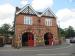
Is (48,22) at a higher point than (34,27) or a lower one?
higher

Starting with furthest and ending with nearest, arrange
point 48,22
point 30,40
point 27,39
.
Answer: point 48,22
point 27,39
point 30,40

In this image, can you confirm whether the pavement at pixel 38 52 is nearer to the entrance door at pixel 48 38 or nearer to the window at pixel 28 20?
the window at pixel 28 20

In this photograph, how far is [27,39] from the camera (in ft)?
174

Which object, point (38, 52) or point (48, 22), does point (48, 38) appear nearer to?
point (48, 22)

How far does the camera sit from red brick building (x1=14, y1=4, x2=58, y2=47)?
5053 centimetres

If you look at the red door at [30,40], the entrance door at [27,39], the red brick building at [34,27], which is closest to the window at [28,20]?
the red brick building at [34,27]

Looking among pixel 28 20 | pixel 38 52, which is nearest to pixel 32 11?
pixel 28 20

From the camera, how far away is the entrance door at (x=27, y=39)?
5053 cm

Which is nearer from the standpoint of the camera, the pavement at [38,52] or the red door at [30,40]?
the pavement at [38,52]

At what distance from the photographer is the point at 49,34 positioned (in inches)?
2148

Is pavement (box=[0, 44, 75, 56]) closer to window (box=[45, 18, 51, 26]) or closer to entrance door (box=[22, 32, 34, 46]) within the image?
entrance door (box=[22, 32, 34, 46])

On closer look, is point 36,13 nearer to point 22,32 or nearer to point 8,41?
point 22,32

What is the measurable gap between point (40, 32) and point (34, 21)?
306cm

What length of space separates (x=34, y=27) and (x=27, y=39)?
→ 3.63 metres
